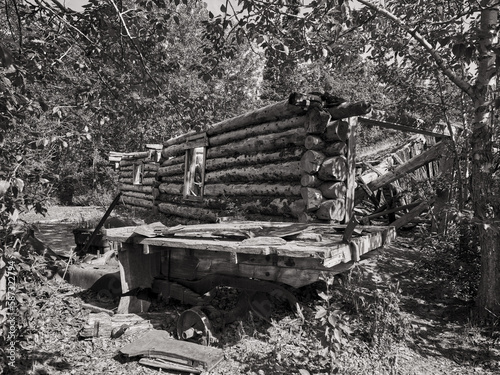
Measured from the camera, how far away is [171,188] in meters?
12.2

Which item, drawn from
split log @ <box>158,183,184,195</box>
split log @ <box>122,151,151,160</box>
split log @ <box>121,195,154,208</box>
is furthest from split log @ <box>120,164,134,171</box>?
split log @ <box>158,183,184,195</box>

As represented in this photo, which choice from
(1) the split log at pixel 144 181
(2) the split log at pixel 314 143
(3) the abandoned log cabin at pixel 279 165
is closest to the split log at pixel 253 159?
(3) the abandoned log cabin at pixel 279 165

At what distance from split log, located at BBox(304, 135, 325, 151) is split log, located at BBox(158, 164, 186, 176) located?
19.9 feet

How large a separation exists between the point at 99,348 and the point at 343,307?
328 centimetres

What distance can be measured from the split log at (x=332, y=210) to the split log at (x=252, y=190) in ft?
2.08

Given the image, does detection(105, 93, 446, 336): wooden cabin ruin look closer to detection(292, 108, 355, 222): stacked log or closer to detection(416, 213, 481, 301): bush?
detection(292, 108, 355, 222): stacked log

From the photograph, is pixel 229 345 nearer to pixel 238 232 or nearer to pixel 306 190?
pixel 238 232

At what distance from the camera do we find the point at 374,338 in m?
4.36

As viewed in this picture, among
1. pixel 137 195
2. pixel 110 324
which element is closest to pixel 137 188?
pixel 137 195

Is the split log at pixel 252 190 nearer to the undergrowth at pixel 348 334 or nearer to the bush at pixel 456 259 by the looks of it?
the undergrowth at pixel 348 334

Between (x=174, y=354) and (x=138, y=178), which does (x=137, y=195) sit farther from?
(x=174, y=354)

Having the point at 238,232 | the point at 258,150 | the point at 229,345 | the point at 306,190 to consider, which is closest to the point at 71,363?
the point at 229,345

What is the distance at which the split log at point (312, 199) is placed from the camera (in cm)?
600

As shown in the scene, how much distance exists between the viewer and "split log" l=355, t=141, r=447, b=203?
7146mm
